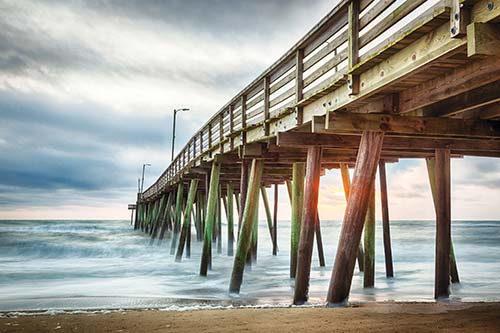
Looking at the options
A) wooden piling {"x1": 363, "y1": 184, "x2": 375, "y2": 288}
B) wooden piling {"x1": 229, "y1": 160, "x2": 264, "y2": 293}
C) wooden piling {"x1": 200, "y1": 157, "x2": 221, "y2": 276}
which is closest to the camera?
wooden piling {"x1": 229, "y1": 160, "x2": 264, "y2": 293}

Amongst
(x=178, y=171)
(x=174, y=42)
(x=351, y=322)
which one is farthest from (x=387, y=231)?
(x=178, y=171)

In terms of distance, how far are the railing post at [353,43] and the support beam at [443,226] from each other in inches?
131

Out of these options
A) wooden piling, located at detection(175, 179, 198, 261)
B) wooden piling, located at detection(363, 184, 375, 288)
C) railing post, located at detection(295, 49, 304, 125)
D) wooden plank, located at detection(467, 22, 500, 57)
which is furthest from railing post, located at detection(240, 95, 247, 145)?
wooden piling, located at detection(175, 179, 198, 261)

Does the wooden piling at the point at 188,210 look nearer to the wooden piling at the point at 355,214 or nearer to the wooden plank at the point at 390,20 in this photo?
the wooden piling at the point at 355,214

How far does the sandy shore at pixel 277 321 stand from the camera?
4420 mm

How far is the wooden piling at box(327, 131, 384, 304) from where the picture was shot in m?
5.72

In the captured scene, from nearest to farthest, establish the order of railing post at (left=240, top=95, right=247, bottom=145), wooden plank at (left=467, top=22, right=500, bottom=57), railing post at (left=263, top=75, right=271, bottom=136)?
wooden plank at (left=467, top=22, right=500, bottom=57) → railing post at (left=263, top=75, right=271, bottom=136) → railing post at (left=240, top=95, right=247, bottom=145)

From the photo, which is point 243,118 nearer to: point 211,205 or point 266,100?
point 266,100

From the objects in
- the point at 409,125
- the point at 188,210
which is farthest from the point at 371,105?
the point at 188,210

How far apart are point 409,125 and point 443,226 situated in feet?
8.13

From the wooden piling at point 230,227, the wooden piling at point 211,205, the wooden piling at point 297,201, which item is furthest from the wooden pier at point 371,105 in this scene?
the wooden piling at point 230,227

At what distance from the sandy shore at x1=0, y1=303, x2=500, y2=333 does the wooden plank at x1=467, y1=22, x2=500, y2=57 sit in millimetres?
2621

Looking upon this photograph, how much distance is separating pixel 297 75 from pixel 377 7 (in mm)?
2208

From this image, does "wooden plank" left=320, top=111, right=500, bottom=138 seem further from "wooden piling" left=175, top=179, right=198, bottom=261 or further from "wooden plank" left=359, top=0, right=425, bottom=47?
"wooden piling" left=175, top=179, right=198, bottom=261
